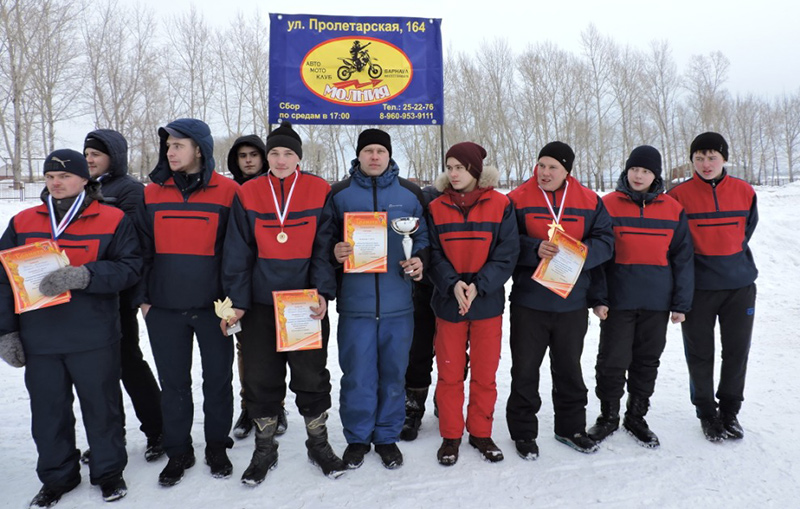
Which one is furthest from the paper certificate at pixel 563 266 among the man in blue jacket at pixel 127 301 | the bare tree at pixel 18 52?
the bare tree at pixel 18 52

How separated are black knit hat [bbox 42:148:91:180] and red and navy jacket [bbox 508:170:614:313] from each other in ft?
9.56

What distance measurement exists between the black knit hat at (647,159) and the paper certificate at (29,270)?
3.84 meters

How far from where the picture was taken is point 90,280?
2637 millimetres

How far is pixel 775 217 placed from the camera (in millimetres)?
12164

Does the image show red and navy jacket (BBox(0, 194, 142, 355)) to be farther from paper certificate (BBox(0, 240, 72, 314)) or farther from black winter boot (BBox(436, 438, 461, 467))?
black winter boot (BBox(436, 438, 461, 467))

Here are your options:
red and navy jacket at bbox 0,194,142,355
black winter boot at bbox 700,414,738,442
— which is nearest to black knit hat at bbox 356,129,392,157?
red and navy jacket at bbox 0,194,142,355

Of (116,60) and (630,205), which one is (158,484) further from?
(116,60)

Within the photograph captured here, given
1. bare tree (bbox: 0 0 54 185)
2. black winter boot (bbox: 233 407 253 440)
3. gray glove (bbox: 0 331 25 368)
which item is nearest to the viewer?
gray glove (bbox: 0 331 25 368)

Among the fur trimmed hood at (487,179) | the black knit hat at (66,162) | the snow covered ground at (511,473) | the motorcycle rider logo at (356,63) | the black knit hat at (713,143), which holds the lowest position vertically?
the snow covered ground at (511,473)

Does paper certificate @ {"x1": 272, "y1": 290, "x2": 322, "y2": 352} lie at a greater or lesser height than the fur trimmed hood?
lesser

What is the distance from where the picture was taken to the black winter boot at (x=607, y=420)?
3.50 metres

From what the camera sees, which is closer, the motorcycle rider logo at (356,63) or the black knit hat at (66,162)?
the black knit hat at (66,162)

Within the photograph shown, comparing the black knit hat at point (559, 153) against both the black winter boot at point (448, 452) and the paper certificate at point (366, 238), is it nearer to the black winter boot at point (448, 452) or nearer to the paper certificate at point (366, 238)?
the paper certificate at point (366, 238)

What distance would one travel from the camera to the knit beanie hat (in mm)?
3172
